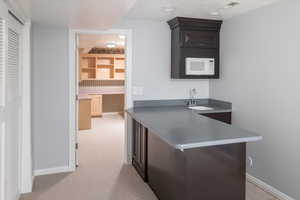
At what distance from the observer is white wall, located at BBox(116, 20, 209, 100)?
3.86 m

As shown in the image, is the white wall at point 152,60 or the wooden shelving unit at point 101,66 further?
the wooden shelving unit at point 101,66

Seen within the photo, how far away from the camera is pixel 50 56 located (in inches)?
136

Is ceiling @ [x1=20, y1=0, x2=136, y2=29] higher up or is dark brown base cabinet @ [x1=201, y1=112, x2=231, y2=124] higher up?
ceiling @ [x1=20, y1=0, x2=136, y2=29]

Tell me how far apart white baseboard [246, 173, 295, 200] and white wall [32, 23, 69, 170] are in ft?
8.52

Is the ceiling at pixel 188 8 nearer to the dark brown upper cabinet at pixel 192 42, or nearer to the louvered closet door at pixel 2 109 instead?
the dark brown upper cabinet at pixel 192 42

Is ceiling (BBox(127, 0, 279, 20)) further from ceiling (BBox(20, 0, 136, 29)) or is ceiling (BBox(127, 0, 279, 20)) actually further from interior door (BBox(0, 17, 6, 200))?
interior door (BBox(0, 17, 6, 200))

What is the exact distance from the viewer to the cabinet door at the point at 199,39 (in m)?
3.75

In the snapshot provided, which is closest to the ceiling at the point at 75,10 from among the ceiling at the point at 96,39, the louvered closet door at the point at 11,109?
the louvered closet door at the point at 11,109

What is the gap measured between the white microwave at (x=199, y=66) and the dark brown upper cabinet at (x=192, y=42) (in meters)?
0.03

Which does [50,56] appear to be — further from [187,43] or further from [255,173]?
[255,173]

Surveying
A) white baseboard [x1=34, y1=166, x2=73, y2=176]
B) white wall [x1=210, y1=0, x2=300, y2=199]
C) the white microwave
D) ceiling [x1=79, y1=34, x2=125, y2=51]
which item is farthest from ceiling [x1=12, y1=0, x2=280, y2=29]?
white baseboard [x1=34, y1=166, x2=73, y2=176]

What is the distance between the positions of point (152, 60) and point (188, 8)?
1.02 metres

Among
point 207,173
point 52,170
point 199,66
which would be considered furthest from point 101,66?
point 207,173

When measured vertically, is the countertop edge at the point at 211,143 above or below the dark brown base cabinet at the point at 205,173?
above
